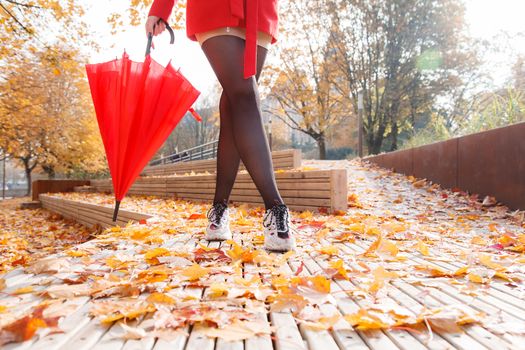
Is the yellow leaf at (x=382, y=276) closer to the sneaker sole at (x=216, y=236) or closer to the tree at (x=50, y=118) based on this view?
the sneaker sole at (x=216, y=236)

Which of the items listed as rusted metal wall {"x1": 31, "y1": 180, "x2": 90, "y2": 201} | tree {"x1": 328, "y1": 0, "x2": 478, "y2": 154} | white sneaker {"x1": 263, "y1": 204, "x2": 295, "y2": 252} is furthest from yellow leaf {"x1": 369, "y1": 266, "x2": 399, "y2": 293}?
rusted metal wall {"x1": 31, "y1": 180, "x2": 90, "y2": 201}

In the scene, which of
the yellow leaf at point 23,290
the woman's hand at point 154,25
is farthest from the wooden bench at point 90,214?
the yellow leaf at point 23,290

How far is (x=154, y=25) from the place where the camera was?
6.78 feet

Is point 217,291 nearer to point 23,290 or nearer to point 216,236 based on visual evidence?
point 23,290

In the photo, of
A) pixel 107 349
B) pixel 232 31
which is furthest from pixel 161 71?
pixel 107 349

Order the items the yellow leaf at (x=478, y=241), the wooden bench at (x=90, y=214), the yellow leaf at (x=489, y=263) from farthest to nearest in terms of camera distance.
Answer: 1. the wooden bench at (x=90, y=214)
2. the yellow leaf at (x=478, y=241)
3. the yellow leaf at (x=489, y=263)

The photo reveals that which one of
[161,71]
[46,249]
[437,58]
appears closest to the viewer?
[161,71]

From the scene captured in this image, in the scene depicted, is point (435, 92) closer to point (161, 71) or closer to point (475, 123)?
point (475, 123)

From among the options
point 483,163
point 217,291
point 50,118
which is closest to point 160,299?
point 217,291

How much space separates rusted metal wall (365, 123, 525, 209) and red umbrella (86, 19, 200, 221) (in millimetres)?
3095

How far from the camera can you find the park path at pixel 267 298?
2.77ft

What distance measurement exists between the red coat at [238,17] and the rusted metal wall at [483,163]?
9.44ft

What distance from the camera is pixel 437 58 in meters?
13.0

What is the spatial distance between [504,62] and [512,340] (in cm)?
1758
